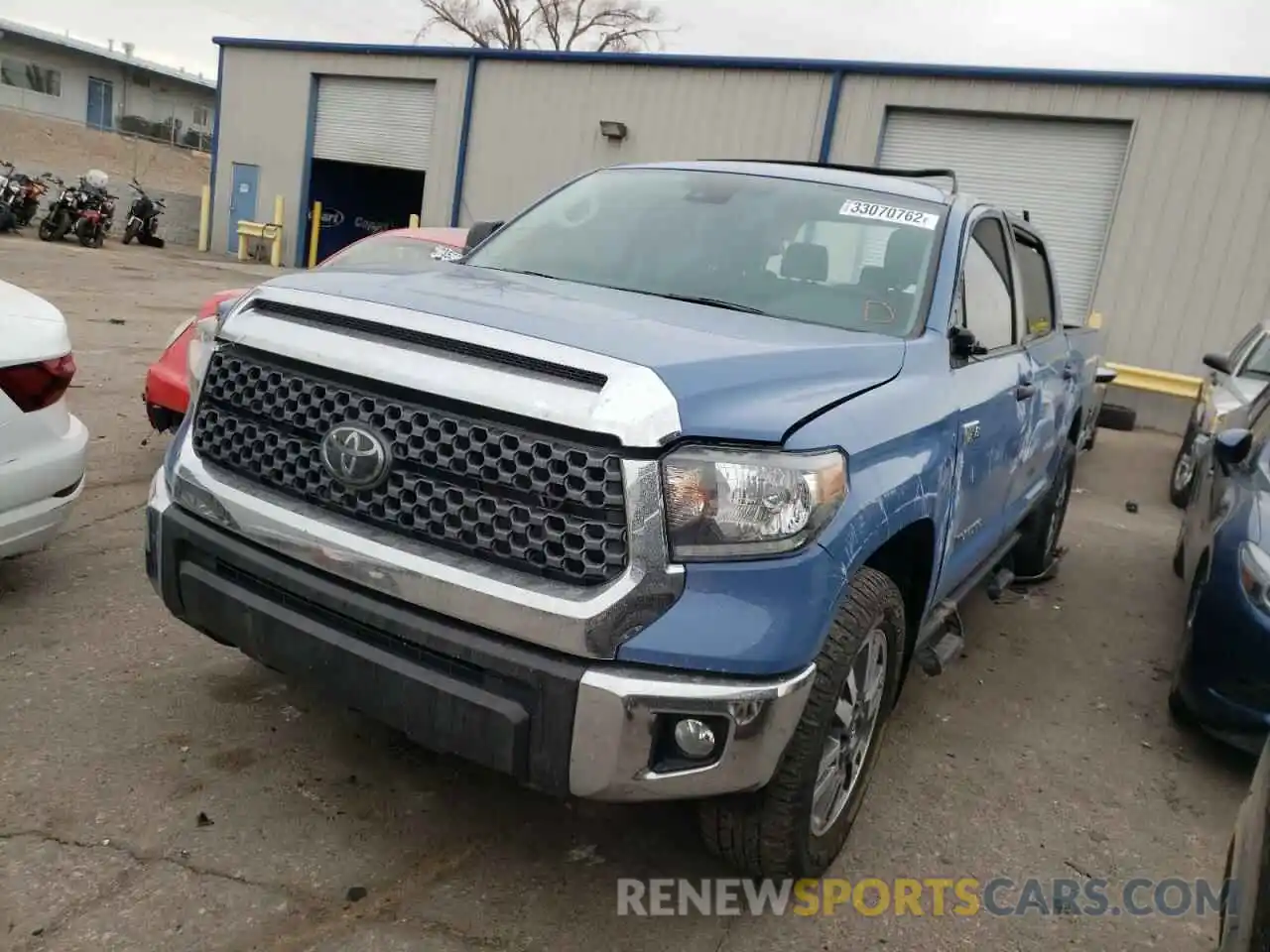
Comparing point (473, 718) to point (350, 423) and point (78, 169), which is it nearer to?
point (350, 423)

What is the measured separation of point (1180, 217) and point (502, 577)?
45.7ft

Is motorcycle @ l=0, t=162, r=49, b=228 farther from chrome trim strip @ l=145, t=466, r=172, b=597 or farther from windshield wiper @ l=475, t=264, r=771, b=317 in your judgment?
windshield wiper @ l=475, t=264, r=771, b=317

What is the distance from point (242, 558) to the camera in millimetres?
2480

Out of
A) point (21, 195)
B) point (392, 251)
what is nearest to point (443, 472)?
point (392, 251)

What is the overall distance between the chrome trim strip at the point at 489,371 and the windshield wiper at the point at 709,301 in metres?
0.94

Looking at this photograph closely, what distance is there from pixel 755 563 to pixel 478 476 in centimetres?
63

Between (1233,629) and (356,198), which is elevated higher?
(356,198)

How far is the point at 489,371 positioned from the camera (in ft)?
7.14

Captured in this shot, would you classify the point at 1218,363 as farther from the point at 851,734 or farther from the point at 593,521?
the point at 593,521

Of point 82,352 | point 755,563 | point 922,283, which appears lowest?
point 82,352

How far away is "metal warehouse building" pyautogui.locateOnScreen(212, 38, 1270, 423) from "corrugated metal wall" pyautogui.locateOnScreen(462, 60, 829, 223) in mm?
27

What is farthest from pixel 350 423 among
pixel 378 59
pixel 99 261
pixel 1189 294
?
pixel 378 59

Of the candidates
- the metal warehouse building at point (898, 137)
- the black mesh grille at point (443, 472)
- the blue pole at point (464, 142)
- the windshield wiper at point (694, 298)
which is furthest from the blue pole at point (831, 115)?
the black mesh grille at point (443, 472)

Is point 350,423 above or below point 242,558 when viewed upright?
above
